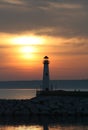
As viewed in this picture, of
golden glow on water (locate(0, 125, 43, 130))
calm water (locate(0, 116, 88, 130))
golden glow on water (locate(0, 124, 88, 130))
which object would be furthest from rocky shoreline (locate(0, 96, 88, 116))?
golden glow on water (locate(0, 125, 43, 130))

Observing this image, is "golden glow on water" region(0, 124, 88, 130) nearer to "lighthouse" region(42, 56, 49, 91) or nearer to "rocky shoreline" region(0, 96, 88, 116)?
"rocky shoreline" region(0, 96, 88, 116)

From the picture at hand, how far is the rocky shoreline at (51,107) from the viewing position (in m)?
50.1

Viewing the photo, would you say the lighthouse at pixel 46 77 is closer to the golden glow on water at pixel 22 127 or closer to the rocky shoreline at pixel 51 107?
the rocky shoreline at pixel 51 107

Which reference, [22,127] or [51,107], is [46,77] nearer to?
[51,107]

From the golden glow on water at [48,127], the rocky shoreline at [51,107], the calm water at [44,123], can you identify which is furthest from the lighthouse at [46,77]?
the golden glow on water at [48,127]

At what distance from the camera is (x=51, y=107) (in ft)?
165

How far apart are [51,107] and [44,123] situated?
198 inches

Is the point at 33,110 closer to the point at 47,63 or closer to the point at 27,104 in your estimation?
the point at 27,104

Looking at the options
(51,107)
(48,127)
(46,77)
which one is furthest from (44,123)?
(46,77)

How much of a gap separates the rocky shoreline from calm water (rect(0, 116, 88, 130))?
1.75 meters

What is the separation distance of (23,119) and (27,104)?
11.7 feet

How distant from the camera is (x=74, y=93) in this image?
5194cm

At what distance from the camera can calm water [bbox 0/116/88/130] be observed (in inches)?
Result: 1709

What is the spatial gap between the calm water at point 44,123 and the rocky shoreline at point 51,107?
175 cm
